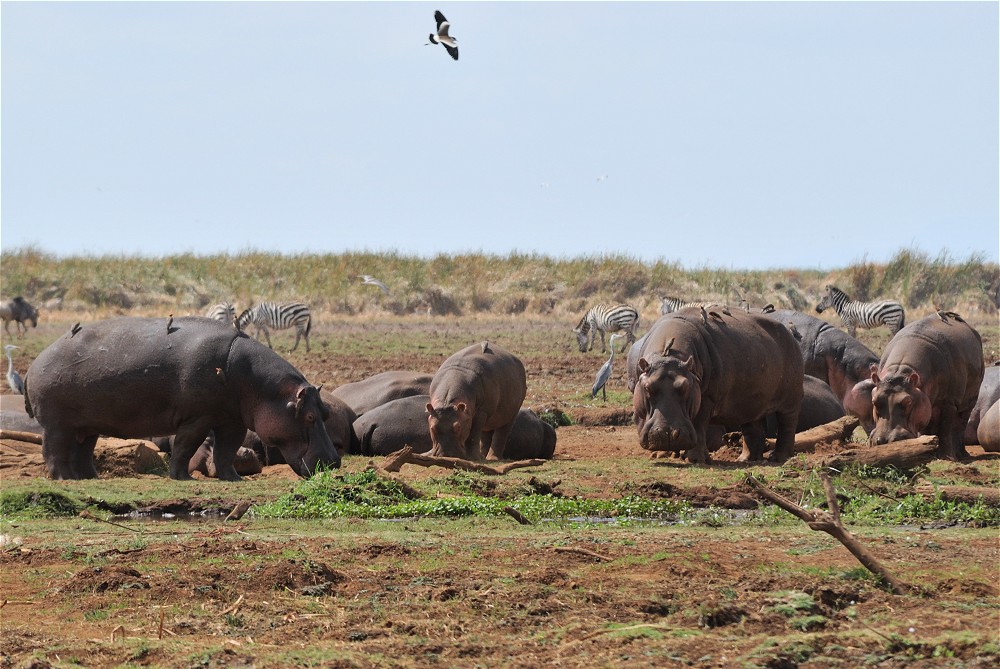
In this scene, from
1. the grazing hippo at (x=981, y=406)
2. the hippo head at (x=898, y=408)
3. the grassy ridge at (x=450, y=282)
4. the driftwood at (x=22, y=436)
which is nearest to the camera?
the hippo head at (x=898, y=408)

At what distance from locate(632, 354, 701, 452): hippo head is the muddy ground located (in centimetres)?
268

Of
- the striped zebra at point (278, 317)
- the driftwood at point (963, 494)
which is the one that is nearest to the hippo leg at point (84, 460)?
the driftwood at point (963, 494)

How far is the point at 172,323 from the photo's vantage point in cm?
1353

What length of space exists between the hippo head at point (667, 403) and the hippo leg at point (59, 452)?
537 centimetres

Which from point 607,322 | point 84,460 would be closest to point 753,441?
point 84,460

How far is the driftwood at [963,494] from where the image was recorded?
35.3ft

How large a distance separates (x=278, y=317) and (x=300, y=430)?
22.4 meters

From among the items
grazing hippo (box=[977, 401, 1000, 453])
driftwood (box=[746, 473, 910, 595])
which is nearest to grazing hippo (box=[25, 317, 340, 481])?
driftwood (box=[746, 473, 910, 595])

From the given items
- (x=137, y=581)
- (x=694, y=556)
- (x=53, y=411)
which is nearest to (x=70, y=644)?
(x=137, y=581)

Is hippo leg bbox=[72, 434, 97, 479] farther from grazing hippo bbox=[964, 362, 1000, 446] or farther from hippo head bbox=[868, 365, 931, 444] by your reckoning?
grazing hippo bbox=[964, 362, 1000, 446]

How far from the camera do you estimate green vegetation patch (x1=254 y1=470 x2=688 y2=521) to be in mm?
10859

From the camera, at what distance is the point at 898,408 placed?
14.3 m

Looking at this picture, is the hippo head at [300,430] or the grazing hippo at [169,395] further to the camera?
the hippo head at [300,430]

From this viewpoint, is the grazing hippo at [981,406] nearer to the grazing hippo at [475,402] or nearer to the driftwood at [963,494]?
the grazing hippo at [475,402]
